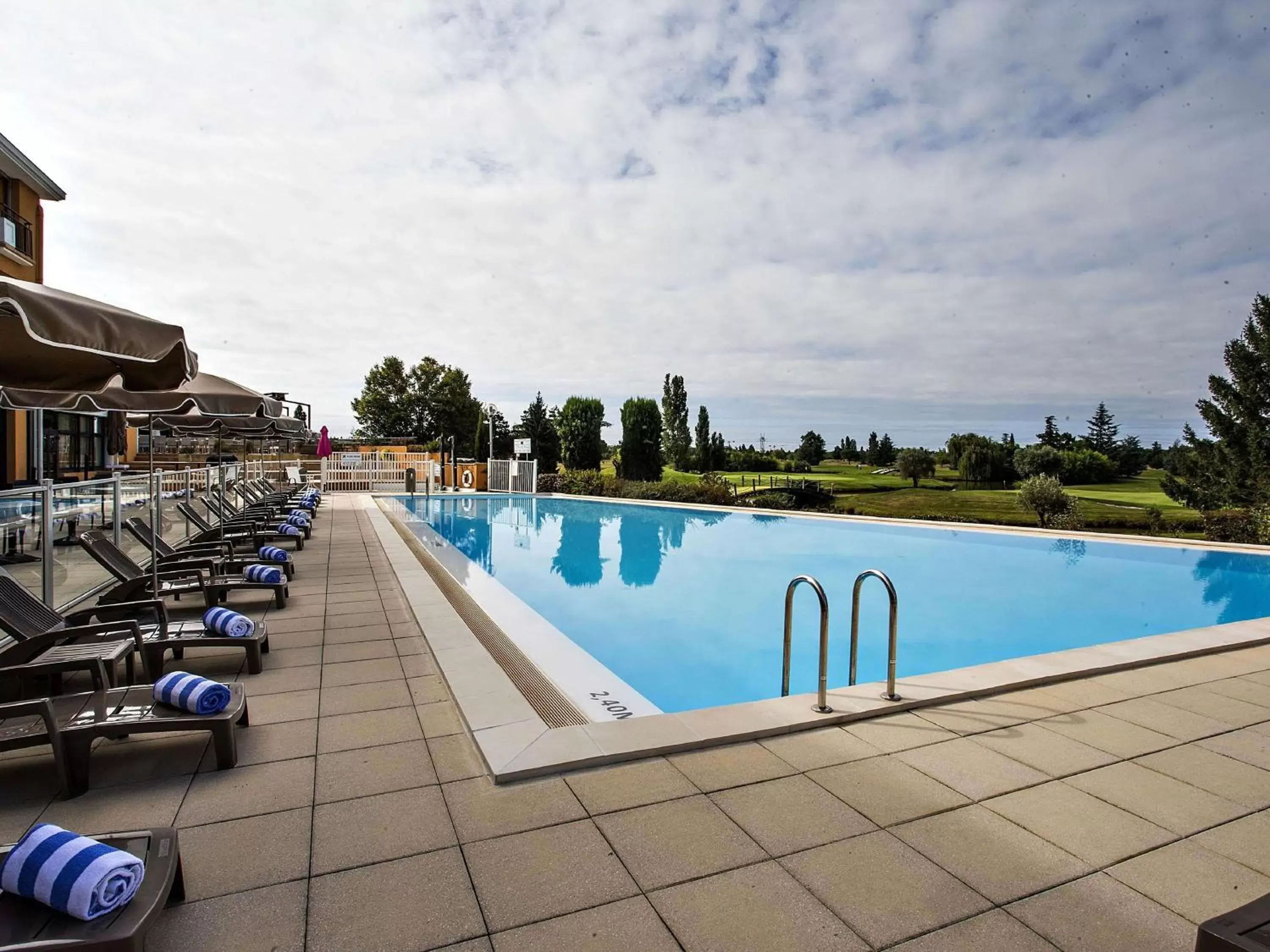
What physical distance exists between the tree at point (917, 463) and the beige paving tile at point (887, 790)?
2815 centimetres

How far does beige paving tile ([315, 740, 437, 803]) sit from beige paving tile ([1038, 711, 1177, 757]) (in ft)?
10.2

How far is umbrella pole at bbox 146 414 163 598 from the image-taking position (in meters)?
4.64

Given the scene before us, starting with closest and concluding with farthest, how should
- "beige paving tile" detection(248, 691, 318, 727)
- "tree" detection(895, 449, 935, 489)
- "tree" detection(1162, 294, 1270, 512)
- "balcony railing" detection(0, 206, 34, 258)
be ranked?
"beige paving tile" detection(248, 691, 318, 727) < "balcony railing" detection(0, 206, 34, 258) < "tree" detection(1162, 294, 1270, 512) < "tree" detection(895, 449, 935, 489)

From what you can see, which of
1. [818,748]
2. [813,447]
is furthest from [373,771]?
[813,447]

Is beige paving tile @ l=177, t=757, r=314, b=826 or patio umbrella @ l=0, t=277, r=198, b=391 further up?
patio umbrella @ l=0, t=277, r=198, b=391

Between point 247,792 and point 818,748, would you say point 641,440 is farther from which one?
point 247,792

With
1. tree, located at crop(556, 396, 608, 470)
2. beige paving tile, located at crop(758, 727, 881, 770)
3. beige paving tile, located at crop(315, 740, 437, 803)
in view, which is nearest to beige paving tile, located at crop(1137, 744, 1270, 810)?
beige paving tile, located at crop(758, 727, 881, 770)

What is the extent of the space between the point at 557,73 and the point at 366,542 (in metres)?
7.37

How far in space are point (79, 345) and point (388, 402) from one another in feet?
137

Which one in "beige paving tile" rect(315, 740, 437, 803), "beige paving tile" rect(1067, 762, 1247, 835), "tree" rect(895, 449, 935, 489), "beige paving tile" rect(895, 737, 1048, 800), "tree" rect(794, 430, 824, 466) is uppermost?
"tree" rect(794, 430, 824, 466)

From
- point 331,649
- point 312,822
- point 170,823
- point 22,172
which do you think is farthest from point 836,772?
point 22,172

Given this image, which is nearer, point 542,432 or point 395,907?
point 395,907

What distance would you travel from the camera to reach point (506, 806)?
254 centimetres

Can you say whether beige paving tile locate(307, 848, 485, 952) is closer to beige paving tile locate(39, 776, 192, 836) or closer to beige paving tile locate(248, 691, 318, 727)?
beige paving tile locate(39, 776, 192, 836)
